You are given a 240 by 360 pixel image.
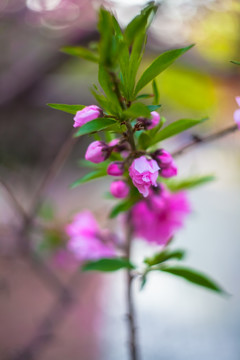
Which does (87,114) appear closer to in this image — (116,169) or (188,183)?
(116,169)

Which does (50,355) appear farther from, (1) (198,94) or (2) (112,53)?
(1) (198,94)

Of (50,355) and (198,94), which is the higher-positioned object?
(198,94)

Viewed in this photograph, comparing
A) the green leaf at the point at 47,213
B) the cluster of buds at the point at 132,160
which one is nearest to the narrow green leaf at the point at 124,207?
the cluster of buds at the point at 132,160

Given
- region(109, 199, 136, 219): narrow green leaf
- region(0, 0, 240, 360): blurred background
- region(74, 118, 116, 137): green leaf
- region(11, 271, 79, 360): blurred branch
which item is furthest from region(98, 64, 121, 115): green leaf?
region(11, 271, 79, 360): blurred branch

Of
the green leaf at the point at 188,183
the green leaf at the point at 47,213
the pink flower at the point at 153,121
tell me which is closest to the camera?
the pink flower at the point at 153,121

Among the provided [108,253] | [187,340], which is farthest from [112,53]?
[187,340]

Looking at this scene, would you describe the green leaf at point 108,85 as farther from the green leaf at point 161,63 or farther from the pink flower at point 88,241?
the pink flower at point 88,241

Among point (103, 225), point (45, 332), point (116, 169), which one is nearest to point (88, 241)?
point (116, 169)
